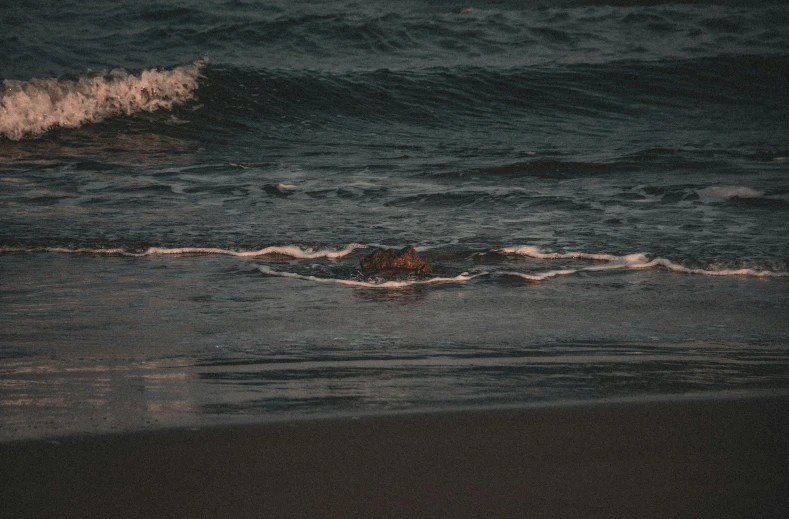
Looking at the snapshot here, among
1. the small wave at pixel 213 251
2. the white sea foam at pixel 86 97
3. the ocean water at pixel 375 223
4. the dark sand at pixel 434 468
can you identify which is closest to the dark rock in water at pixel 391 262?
the ocean water at pixel 375 223

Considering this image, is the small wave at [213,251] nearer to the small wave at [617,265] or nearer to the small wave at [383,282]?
the small wave at [383,282]

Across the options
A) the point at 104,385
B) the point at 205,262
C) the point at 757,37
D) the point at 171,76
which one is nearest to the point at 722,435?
the point at 104,385

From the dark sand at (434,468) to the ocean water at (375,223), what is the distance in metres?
0.16

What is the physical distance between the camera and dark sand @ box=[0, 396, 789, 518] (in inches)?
85.1

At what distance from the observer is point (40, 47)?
13.7m

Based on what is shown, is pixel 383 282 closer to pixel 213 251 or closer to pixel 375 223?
pixel 213 251

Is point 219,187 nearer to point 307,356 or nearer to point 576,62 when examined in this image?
point 307,356

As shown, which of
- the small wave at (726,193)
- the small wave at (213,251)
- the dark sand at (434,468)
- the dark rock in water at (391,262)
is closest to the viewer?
the dark sand at (434,468)

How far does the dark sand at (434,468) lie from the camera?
216 cm

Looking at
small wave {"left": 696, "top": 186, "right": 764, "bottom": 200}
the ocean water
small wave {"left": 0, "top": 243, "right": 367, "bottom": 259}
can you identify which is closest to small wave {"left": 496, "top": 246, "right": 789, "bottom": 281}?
the ocean water

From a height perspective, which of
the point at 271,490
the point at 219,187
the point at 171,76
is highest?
the point at 171,76

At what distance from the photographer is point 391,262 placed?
4.59 metres

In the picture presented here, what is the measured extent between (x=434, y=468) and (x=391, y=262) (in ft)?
7.52

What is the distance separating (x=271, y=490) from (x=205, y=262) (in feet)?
9.18
